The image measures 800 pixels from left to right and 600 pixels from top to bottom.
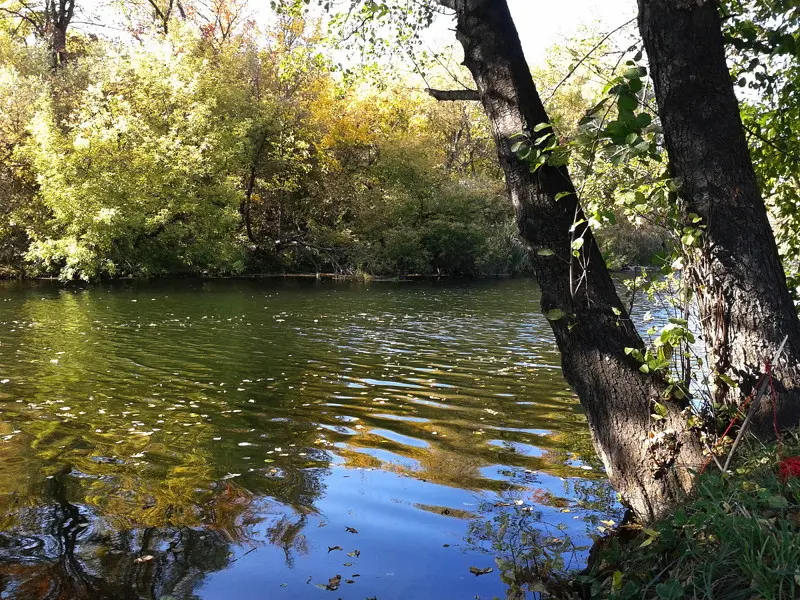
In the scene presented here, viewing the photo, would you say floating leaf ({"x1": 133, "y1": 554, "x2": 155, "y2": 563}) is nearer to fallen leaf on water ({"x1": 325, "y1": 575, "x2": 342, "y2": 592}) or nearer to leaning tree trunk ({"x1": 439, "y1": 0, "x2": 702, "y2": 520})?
fallen leaf on water ({"x1": 325, "y1": 575, "x2": 342, "y2": 592})

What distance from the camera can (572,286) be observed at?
3773 millimetres

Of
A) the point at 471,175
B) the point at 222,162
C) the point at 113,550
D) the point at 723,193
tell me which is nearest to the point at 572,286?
the point at 723,193

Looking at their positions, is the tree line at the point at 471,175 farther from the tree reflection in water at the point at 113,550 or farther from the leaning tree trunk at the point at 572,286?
the tree reflection in water at the point at 113,550

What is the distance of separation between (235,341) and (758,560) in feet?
38.9

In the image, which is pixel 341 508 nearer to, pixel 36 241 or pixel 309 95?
pixel 36 241

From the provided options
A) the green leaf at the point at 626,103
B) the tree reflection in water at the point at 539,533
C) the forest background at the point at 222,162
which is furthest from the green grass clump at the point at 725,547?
the forest background at the point at 222,162

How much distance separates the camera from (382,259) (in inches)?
1276

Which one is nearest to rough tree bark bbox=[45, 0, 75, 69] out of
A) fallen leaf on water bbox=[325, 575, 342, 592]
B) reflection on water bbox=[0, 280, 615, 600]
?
reflection on water bbox=[0, 280, 615, 600]

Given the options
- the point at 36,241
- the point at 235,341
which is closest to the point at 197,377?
the point at 235,341

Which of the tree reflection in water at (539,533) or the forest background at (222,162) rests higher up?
the forest background at (222,162)

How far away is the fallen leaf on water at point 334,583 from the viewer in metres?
3.76

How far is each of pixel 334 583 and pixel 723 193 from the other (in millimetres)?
3009

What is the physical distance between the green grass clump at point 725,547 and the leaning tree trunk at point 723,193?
467 millimetres

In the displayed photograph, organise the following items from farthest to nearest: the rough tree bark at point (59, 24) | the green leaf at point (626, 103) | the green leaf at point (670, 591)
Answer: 1. the rough tree bark at point (59, 24)
2. the green leaf at point (626, 103)
3. the green leaf at point (670, 591)
